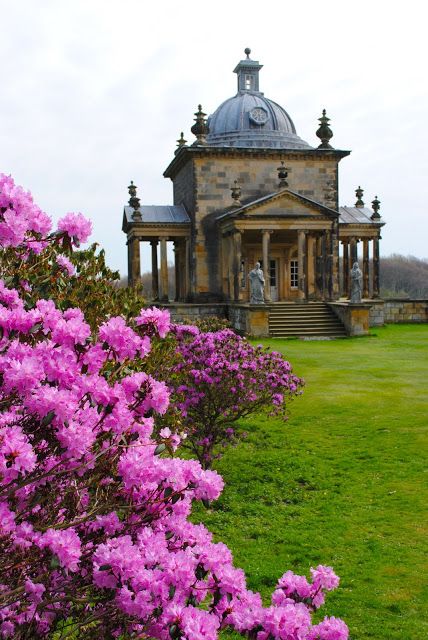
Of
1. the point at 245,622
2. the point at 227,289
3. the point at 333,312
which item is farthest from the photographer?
the point at 227,289

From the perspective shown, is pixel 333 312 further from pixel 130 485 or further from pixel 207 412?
pixel 130 485

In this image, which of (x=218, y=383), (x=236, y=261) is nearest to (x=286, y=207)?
(x=236, y=261)

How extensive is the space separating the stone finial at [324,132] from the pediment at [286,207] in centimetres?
562

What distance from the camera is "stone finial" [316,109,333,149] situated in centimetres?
3494

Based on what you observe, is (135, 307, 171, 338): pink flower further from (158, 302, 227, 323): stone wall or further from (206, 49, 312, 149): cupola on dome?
(206, 49, 312, 149): cupola on dome

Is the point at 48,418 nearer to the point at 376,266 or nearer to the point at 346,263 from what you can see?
the point at 376,266

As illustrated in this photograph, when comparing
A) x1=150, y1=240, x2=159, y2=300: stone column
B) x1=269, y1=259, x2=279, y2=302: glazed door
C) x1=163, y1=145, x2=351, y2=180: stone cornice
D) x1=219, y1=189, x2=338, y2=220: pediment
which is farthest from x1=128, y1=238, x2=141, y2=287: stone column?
x1=269, y1=259, x2=279, y2=302: glazed door

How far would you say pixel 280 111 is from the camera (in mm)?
38625

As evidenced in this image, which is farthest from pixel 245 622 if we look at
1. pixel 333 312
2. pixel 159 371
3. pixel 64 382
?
pixel 333 312

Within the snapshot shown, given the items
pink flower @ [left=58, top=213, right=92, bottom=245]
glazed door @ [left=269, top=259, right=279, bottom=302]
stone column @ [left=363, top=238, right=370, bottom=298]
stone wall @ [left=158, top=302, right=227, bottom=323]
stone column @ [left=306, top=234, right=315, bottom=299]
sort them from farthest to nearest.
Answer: stone column @ [left=363, top=238, right=370, bottom=298], glazed door @ [left=269, top=259, right=279, bottom=302], stone column @ [left=306, top=234, right=315, bottom=299], stone wall @ [left=158, top=302, right=227, bottom=323], pink flower @ [left=58, top=213, right=92, bottom=245]

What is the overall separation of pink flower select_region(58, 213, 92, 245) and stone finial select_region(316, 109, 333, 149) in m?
31.2

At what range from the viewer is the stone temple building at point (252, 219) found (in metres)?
30.8

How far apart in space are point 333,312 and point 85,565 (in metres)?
26.0

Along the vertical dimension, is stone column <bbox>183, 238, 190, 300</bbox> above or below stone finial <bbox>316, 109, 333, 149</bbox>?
below
